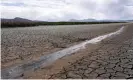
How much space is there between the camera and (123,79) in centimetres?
543

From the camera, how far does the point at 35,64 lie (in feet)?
25.2

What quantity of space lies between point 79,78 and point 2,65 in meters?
3.66

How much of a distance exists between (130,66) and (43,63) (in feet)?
12.0

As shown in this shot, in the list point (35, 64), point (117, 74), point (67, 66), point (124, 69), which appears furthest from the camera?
point (35, 64)

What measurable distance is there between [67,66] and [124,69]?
219 cm

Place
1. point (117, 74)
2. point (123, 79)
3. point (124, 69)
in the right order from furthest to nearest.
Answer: point (124, 69)
point (117, 74)
point (123, 79)

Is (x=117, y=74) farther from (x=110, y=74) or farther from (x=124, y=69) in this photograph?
(x=124, y=69)

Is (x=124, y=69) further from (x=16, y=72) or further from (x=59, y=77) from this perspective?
(x=16, y=72)

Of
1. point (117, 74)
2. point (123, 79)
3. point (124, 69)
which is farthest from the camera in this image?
point (124, 69)

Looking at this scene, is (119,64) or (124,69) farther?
(119,64)

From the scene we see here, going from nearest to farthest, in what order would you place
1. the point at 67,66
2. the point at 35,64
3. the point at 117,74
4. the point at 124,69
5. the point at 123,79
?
the point at 123,79, the point at 117,74, the point at 124,69, the point at 67,66, the point at 35,64

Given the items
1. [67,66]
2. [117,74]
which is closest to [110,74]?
[117,74]

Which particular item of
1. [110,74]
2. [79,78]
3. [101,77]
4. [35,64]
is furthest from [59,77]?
[35,64]

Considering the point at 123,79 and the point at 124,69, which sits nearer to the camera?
the point at 123,79
